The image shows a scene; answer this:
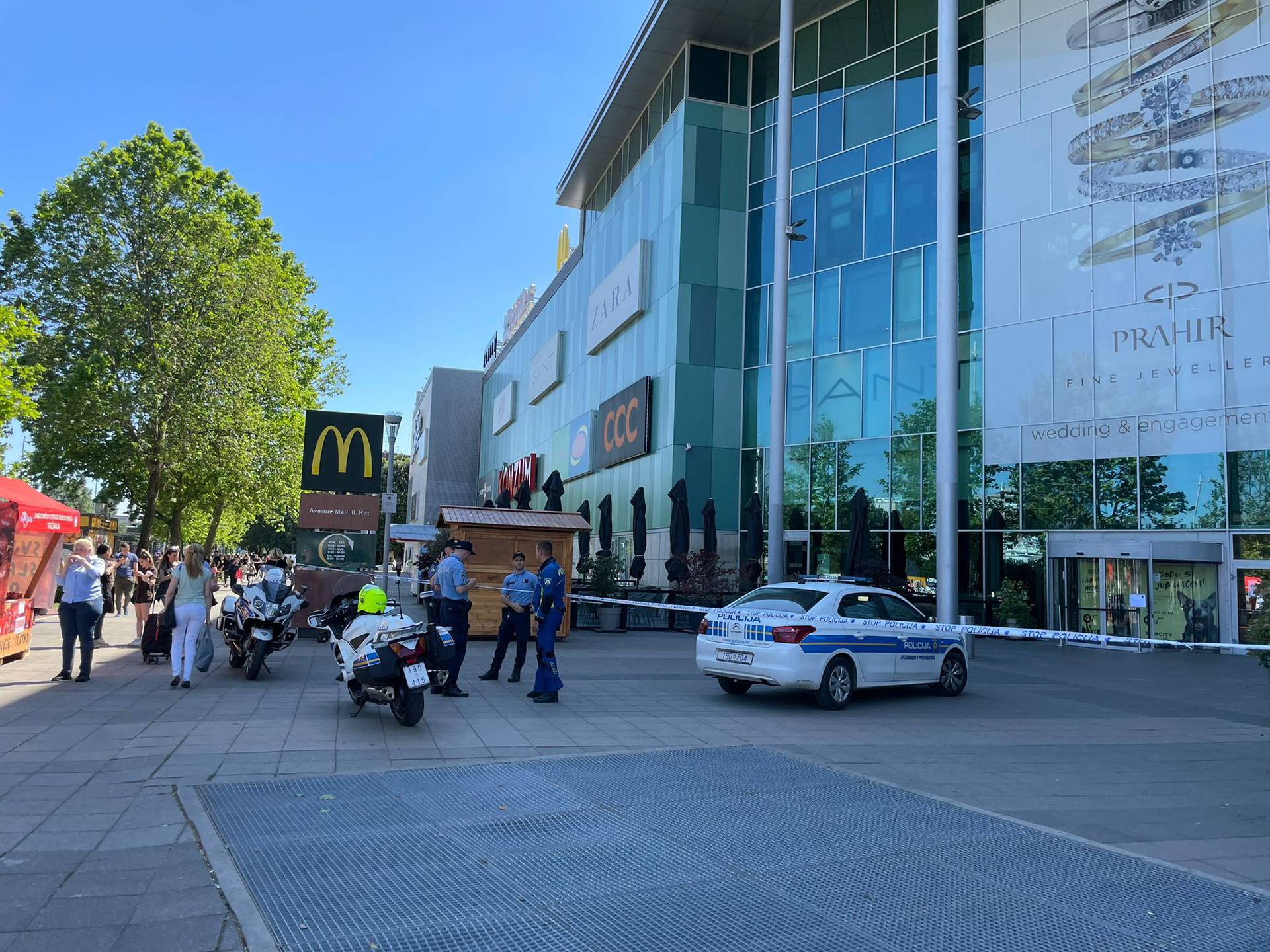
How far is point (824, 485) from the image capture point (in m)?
27.2

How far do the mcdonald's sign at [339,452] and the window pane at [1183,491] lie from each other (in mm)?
16598

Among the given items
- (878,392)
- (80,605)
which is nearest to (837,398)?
(878,392)

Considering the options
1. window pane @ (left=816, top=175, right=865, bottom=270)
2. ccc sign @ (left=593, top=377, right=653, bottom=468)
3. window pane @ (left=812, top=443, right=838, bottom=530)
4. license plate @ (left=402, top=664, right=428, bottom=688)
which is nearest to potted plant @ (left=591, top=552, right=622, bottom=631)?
window pane @ (left=812, top=443, right=838, bottom=530)

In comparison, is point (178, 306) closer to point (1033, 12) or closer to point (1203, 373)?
point (1033, 12)

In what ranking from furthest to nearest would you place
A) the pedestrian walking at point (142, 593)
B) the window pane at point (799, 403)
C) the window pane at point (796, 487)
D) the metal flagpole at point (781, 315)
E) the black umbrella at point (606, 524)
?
the black umbrella at point (606, 524) → the window pane at point (799, 403) → the window pane at point (796, 487) → the metal flagpole at point (781, 315) → the pedestrian walking at point (142, 593)

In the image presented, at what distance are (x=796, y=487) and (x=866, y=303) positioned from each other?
5.64 metres

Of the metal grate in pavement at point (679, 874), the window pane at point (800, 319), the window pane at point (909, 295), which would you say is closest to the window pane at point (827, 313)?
the window pane at point (800, 319)

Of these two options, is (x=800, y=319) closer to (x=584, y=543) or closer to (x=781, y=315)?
(x=781, y=315)

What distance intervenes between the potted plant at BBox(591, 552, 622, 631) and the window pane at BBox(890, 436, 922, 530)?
7.69m

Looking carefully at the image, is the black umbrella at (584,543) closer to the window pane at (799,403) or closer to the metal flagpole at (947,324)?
the window pane at (799,403)

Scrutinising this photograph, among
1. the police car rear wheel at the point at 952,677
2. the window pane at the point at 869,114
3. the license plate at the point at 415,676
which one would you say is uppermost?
the window pane at the point at 869,114

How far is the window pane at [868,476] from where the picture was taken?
25750 mm

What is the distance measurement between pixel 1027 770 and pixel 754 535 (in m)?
16.6

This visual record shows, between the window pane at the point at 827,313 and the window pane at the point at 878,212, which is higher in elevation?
the window pane at the point at 878,212
